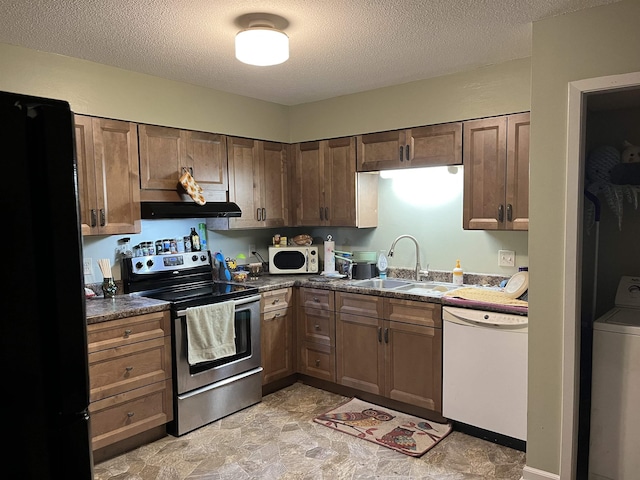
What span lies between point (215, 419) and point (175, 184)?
1.72m

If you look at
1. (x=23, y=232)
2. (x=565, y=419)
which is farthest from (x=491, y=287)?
(x=23, y=232)

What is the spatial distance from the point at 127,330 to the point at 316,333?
5.07 feet

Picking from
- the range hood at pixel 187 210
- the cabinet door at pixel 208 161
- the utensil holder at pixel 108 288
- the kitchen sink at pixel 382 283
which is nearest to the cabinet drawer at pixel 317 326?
the kitchen sink at pixel 382 283

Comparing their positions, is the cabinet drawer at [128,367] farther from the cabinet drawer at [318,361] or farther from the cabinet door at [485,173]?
the cabinet door at [485,173]

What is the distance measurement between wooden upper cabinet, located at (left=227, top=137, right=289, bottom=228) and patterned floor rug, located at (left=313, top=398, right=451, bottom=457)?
1.69m

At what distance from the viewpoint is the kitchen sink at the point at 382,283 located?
3834 millimetres

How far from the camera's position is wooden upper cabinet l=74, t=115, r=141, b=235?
2979 mm

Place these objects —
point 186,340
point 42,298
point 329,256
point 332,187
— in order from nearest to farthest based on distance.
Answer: point 42,298
point 186,340
point 332,187
point 329,256

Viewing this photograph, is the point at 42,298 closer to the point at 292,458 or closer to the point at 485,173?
the point at 292,458

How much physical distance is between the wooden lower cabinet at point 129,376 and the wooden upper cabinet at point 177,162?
94cm

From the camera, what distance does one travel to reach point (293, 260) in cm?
424

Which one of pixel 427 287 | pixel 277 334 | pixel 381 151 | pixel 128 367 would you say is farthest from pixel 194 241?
pixel 427 287

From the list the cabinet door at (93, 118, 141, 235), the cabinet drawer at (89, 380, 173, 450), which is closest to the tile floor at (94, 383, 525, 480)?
the cabinet drawer at (89, 380, 173, 450)

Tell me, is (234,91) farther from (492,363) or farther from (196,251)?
(492,363)
